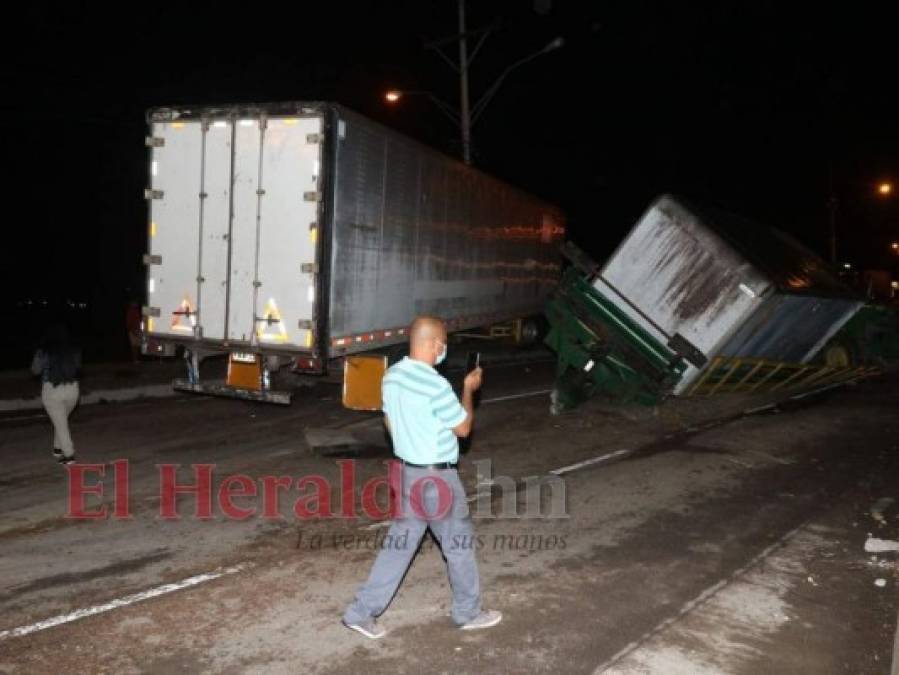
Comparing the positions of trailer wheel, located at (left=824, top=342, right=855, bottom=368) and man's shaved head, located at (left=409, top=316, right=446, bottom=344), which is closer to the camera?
man's shaved head, located at (left=409, top=316, right=446, bottom=344)

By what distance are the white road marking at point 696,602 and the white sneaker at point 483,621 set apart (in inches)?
26.4

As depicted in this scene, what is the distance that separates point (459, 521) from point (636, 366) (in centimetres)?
708

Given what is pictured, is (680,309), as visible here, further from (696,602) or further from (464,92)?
(464,92)

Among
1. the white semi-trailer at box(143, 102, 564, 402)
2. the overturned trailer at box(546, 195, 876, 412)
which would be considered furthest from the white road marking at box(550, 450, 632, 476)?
the white semi-trailer at box(143, 102, 564, 402)

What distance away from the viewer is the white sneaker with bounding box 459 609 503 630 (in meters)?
4.44

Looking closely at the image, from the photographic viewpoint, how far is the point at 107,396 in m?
12.3

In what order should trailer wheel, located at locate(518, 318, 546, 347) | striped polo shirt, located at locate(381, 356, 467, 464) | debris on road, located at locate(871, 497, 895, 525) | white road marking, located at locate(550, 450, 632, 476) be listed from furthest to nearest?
trailer wheel, located at locate(518, 318, 546, 347) → white road marking, located at locate(550, 450, 632, 476) → debris on road, located at locate(871, 497, 895, 525) → striped polo shirt, located at locate(381, 356, 467, 464)

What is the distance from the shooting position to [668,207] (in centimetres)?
1127

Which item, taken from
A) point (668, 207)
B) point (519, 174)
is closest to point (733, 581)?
point (668, 207)

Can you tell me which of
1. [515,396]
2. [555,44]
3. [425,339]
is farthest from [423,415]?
[555,44]

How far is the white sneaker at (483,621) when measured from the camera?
444 centimetres

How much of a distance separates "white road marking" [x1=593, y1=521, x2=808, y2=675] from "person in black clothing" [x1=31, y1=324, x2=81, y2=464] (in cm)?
607

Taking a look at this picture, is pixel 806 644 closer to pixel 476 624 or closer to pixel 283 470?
pixel 476 624

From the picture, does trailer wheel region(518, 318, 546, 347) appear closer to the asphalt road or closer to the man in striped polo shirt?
the asphalt road
